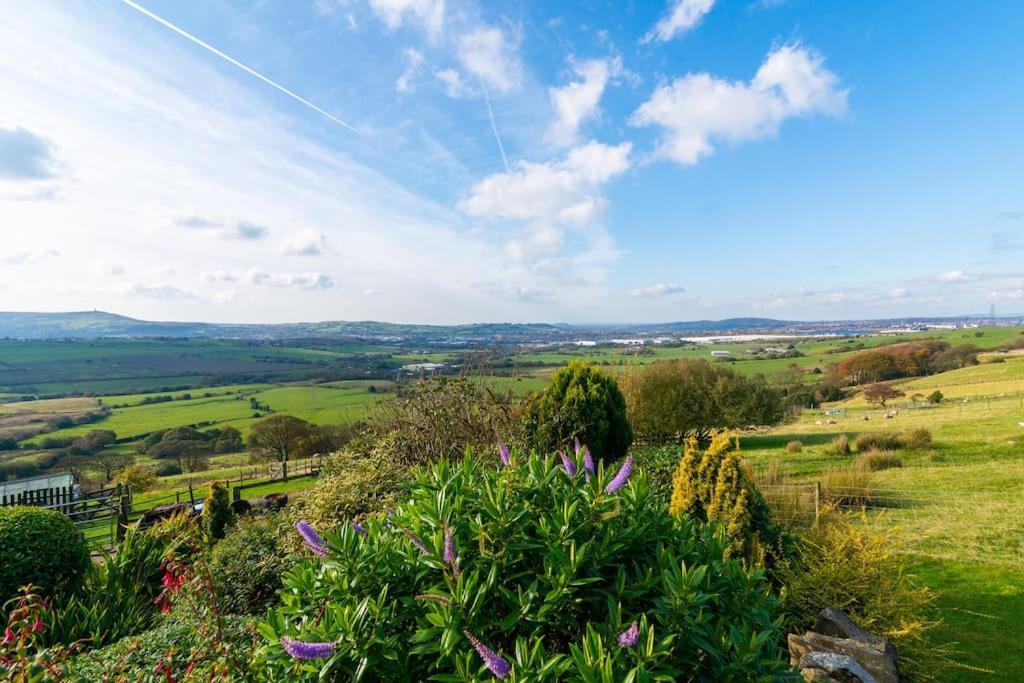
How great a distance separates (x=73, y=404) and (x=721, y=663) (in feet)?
252

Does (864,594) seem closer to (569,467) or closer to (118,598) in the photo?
(569,467)

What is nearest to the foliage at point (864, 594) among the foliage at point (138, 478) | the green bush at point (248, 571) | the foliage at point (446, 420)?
the foliage at point (446, 420)

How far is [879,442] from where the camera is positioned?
2073cm

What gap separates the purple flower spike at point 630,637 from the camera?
5.14ft

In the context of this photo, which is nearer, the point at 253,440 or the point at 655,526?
the point at 655,526

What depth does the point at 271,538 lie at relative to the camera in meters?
6.85

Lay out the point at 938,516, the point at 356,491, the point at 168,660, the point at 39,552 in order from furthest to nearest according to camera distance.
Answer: the point at 938,516 → the point at 356,491 → the point at 39,552 → the point at 168,660

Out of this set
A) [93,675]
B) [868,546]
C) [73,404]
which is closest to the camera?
[93,675]

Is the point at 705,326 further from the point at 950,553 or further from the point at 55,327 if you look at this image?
the point at 55,327

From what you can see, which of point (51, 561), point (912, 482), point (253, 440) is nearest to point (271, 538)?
point (51, 561)

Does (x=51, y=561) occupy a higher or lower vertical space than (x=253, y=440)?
higher

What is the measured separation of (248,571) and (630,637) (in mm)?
6304

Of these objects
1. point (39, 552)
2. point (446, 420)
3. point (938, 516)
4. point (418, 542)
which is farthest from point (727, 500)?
point (39, 552)

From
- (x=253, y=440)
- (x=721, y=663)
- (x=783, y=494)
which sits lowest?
(x=253, y=440)
